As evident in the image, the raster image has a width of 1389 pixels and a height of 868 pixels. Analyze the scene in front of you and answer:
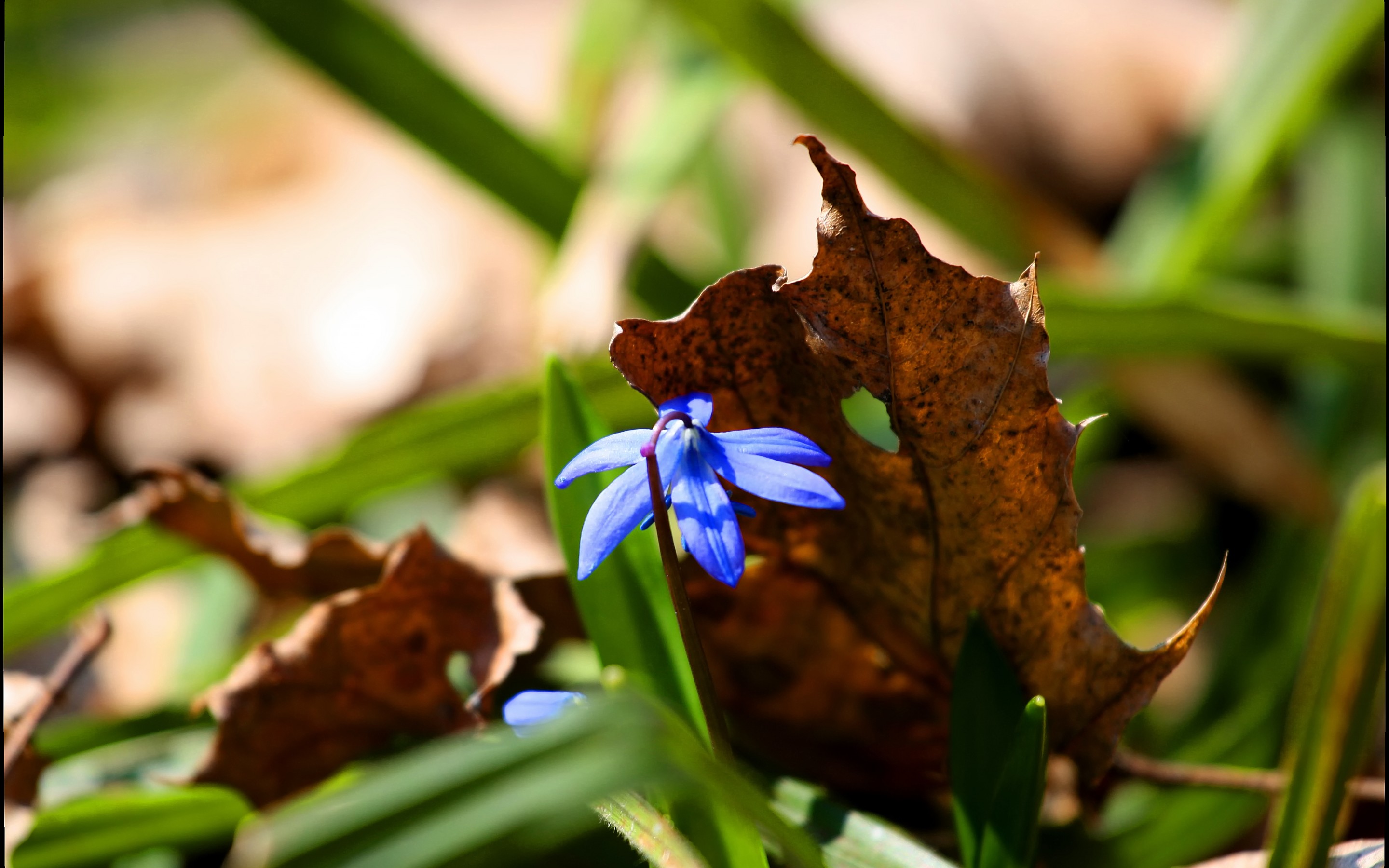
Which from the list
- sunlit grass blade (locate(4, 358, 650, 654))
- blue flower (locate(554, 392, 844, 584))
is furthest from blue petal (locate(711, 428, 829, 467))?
sunlit grass blade (locate(4, 358, 650, 654))

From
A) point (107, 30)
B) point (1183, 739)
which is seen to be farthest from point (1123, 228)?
point (107, 30)

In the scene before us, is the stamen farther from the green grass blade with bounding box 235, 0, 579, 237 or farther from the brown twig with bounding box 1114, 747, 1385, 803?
the green grass blade with bounding box 235, 0, 579, 237

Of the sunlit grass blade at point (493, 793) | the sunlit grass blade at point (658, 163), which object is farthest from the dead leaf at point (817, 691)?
the sunlit grass blade at point (658, 163)

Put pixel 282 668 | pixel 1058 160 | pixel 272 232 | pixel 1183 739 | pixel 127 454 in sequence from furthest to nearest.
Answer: pixel 272 232
pixel 1058 160
pixel 127 454
pixel 1183 739
pixel 282 668

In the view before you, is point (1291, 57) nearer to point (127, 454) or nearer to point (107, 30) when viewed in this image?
point (127, 454)

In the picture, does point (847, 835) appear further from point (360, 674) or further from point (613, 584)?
point (360, 674)

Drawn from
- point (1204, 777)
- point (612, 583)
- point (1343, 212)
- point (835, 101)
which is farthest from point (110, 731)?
point (1343, 212)
